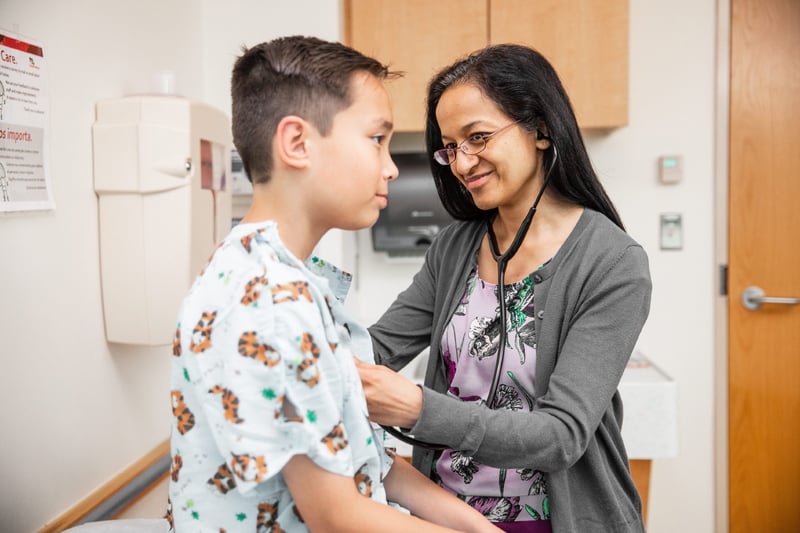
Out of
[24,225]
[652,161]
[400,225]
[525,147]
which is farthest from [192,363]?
[652,161]

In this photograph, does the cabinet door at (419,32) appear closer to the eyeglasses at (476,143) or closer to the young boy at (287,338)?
the eyeglasses at (476,143)

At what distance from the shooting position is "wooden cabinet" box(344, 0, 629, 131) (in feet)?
7.05

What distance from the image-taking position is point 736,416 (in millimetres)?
2482

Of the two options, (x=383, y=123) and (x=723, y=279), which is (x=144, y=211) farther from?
(x=723, y=279)

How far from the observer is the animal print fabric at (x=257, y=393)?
2.20 ft

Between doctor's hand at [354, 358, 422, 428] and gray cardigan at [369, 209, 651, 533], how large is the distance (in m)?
0.01

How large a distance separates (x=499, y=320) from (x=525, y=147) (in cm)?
29

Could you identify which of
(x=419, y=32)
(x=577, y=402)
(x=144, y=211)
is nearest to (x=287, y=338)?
(x=577, y=402)

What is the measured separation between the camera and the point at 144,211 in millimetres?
1533

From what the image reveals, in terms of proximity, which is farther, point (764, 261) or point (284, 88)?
point (764, 261)

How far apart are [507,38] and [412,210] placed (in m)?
0.66

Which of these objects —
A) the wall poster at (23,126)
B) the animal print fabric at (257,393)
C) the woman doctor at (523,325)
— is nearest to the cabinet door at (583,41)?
the woman doctor at (523,325)

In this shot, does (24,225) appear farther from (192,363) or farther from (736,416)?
(736,416)

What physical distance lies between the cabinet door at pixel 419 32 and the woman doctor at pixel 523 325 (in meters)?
1.02
